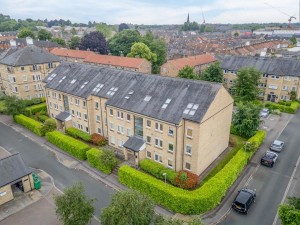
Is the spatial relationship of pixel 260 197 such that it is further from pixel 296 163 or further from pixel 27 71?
pixel 27 71

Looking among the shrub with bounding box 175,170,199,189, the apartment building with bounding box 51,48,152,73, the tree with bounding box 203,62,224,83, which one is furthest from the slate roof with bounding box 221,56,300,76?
the shrub with bounding box 175,170,199,189

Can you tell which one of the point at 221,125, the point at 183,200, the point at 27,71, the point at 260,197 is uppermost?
the point at 27,71

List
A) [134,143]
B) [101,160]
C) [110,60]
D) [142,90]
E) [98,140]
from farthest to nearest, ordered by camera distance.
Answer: [110,60], [98,140], [142,90], [134,143], [101,160]

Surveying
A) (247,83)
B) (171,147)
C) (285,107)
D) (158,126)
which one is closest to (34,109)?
(158,126)

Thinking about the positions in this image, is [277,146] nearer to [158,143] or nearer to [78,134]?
[158,143]

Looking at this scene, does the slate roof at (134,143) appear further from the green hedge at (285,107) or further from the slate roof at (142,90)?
the green hedge at (285,107)

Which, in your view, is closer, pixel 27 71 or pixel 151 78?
pixel 151 78

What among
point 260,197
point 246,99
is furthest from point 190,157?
point 246,99

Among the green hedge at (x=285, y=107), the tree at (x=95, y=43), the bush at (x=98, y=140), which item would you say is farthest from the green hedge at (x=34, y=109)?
the tree at (x=95, y=43)
